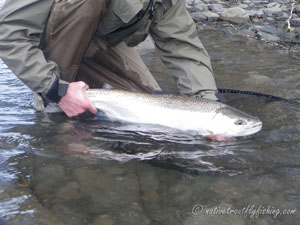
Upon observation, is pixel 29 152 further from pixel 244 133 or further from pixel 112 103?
pixel 244 133

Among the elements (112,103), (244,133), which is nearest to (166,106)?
(112,103)

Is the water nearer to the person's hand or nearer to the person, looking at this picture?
the person's hand

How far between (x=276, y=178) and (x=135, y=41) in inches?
82.3

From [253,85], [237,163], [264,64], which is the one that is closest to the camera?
[237,163]

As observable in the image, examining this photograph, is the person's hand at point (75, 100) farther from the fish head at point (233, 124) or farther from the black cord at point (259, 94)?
the black cord at point (259, 94)

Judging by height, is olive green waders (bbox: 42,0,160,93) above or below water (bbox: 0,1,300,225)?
above

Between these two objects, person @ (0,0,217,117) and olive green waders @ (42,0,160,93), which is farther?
olive green waders @ (42,0,160,93)

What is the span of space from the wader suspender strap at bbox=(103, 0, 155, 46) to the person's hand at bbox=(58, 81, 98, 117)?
0.75 m

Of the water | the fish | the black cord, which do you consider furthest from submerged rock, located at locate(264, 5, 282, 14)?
the fish

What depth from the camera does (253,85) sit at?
16.8ft

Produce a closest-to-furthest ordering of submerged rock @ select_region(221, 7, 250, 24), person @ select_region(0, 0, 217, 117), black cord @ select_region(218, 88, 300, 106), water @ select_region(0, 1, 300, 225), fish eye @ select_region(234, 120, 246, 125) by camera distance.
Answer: water @ select_region(0, 1, 300, 225) → person @ select_region(0, 0, 217, 117) → fish eye @ select_region(234, 120, 246, 125) → black cord @ select_region(218, 88, 300, 106) → submerged rock @ select_region(221, 7, 250, 24)

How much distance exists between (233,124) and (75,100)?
1.40m

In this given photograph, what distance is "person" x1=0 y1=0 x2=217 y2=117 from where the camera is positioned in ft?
9.67

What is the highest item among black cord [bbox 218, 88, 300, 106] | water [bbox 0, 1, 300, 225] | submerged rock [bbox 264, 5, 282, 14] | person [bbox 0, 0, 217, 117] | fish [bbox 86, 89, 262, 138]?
person [bbox 0, 0, 217, 117]
